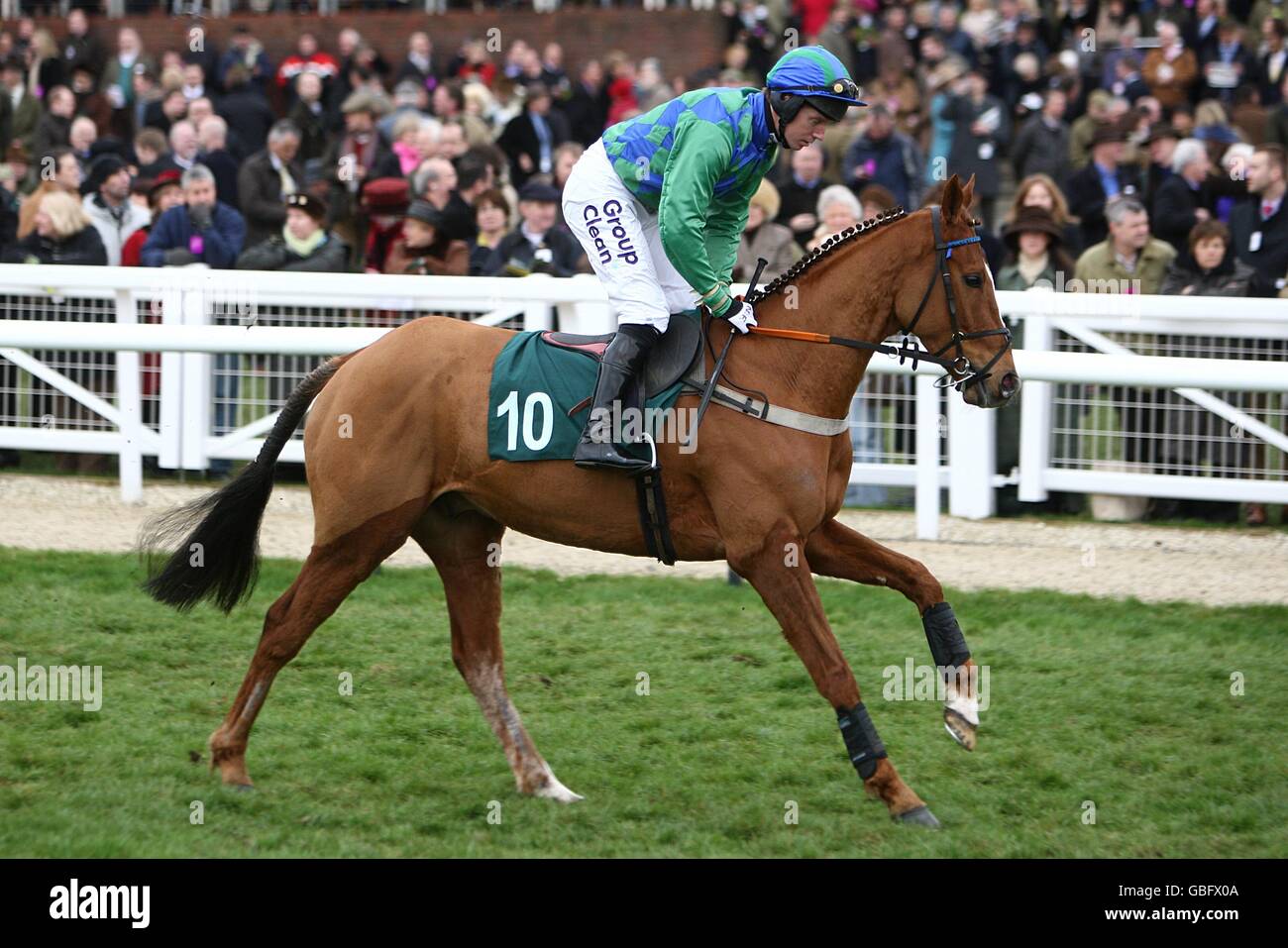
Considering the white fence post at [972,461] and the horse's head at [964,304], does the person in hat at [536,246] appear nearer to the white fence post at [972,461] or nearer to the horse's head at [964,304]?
the white fence post at [972,461]

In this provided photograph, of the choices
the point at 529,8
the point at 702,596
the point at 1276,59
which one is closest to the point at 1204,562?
the point at 702,596

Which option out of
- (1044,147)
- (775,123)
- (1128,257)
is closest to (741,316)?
(775,123)

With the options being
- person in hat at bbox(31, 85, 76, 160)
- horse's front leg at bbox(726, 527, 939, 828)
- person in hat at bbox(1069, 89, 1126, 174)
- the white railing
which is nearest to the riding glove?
horse's front leg at bbox(726, 527, 939, 828)

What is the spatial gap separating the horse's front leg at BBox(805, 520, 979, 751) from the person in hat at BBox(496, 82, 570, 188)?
8.92m

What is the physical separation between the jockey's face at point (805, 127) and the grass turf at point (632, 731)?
6.67 ft

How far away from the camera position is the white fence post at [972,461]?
899cm

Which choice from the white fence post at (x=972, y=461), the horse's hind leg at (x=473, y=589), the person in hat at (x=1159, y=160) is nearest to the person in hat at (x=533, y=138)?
the person in hat at (x=1159, y=160)

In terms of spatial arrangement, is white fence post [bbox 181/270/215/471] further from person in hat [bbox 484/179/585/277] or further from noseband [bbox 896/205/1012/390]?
noseband [bbox 896/205/1012/390]

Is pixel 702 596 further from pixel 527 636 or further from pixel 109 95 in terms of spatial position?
pixel 109 95

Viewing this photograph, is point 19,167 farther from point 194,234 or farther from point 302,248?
point 302,248

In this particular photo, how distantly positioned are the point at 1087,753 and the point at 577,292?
435cm

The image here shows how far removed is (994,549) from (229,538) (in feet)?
13.7

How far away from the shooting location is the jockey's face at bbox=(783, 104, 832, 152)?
5309mm

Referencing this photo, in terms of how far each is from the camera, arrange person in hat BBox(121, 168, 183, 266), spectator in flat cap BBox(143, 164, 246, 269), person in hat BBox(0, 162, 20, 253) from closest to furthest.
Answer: spectator in flat cap BBox(143, 164, 246, 269) < person in hat BBox(121, 168, 183, 266) < person in hat BBox(0, 162, 20, 253)
